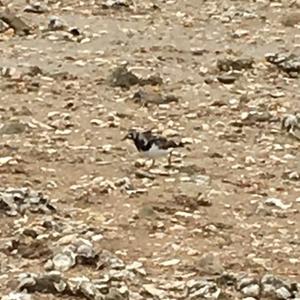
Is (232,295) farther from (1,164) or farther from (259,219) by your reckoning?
(1,164)

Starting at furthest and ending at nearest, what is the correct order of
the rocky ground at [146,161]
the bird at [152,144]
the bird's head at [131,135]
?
the bird's head at [131,135] → the bird at [152,144] → the rocky ground at [146,161]

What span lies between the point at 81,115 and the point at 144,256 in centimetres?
249

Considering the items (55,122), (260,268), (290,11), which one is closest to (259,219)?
(260,268)

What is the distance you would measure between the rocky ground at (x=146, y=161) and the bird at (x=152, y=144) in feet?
0.20

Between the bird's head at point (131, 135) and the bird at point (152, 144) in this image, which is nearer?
the bird at point (152, 144)

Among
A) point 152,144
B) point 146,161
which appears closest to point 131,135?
point 152,144

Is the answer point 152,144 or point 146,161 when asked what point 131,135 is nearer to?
point 152,144

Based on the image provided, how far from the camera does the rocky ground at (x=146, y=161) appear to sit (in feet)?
17.5

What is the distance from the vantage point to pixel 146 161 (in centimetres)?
696

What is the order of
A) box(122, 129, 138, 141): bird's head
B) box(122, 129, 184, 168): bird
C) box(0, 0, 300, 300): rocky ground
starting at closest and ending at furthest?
box(0, 0, 300, 300): rocky ground < box(122, 129, 184, 168): bird < box(122, 129, 138, 141): bird's head

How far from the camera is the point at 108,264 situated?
17.6 feet

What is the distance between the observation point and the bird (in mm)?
7096

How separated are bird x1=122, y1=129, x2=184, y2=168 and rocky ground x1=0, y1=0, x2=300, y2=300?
0.20ft

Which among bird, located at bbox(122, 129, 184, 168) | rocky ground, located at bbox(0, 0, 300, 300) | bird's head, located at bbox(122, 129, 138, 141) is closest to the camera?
rocky ground, located at bbox(0, 0, 300, 300)
